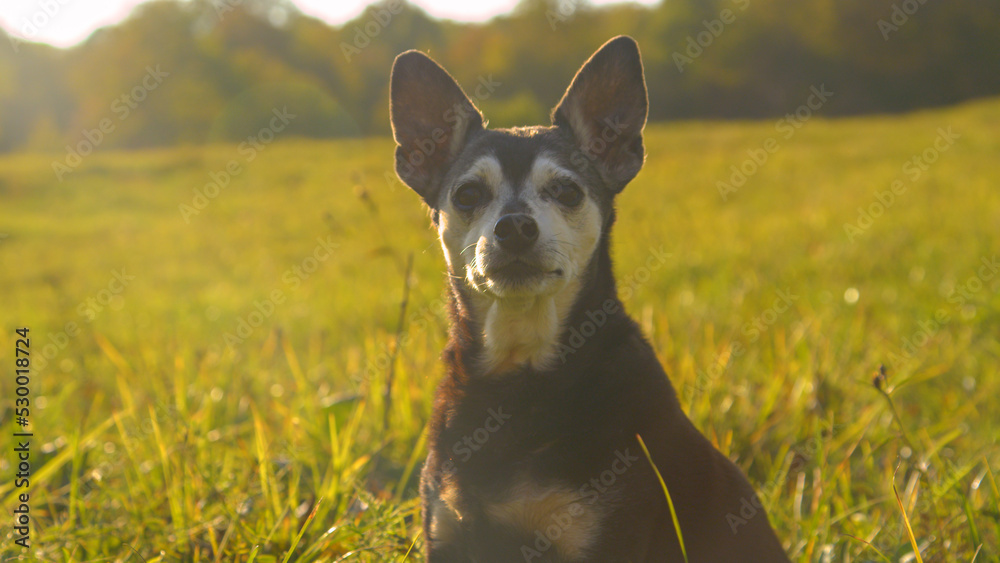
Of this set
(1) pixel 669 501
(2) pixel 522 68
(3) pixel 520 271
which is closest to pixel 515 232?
(3) pixel 520 271

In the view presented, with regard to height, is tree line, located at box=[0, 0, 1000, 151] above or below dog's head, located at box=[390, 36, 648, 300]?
below

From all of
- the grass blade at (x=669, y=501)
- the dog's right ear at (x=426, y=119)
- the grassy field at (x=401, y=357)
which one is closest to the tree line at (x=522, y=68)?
the grassy field at (x=401, y=357)

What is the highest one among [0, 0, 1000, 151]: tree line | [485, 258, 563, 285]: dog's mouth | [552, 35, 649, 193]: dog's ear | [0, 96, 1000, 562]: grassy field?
[552, 35, 649, 193]: dog's ear

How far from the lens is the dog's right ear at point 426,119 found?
271cm

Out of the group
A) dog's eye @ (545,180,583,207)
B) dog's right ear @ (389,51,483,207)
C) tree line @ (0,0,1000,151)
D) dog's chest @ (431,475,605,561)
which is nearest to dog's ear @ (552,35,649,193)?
dog's eye @ (545,180,583,207)

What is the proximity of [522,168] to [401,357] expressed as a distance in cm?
193

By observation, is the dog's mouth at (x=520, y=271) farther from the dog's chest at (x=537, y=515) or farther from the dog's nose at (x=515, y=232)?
the dog's chest at (x=537, y=515)

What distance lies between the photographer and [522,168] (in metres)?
2.56

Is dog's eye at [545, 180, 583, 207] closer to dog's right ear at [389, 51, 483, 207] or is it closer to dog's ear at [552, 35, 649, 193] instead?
dog's ear at [552, 35, 649, 193]

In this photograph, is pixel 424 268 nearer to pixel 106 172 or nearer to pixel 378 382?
pixel 378 382

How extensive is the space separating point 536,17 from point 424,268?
32656 mm

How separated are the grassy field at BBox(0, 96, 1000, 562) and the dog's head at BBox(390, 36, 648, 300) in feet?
2.04

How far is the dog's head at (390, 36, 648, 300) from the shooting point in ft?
7.50

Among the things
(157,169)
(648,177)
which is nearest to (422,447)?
(648,177)
